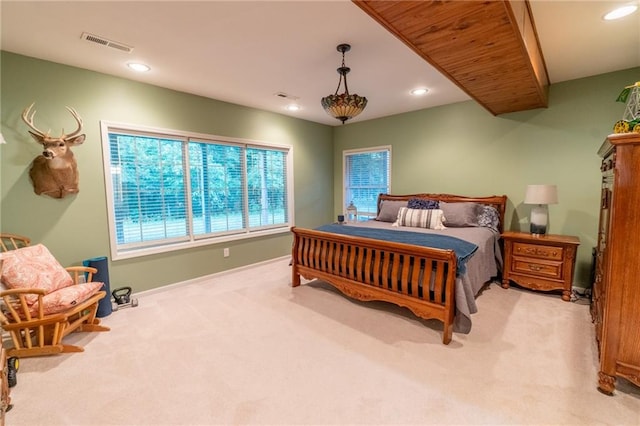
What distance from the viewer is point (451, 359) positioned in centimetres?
213

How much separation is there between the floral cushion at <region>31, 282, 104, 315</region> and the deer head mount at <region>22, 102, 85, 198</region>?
1.06 meters

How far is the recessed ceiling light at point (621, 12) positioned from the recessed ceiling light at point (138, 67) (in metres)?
3.97

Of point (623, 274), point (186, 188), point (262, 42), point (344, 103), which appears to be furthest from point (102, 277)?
point (623, 274)

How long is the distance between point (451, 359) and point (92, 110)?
4145mm

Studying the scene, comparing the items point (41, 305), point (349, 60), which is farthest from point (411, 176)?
point (41, 305)

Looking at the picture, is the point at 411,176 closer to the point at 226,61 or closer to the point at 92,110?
the point at 226,61

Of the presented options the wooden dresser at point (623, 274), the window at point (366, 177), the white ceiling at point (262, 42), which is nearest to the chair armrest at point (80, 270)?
the white ceiling at point (262, 42)

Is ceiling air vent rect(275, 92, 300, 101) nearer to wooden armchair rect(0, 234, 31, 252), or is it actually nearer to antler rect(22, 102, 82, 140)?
Result: antler rect(22, 102, 82, 140)

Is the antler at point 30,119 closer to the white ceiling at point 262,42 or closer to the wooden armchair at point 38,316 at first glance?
the white ceiling at point 262,42

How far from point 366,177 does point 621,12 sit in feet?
12.3

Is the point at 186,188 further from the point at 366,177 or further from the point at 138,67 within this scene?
the point at 366,177

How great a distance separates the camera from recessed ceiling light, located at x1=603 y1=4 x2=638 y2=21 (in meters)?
1.98

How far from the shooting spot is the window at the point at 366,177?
517cm

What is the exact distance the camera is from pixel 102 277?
2920mm
